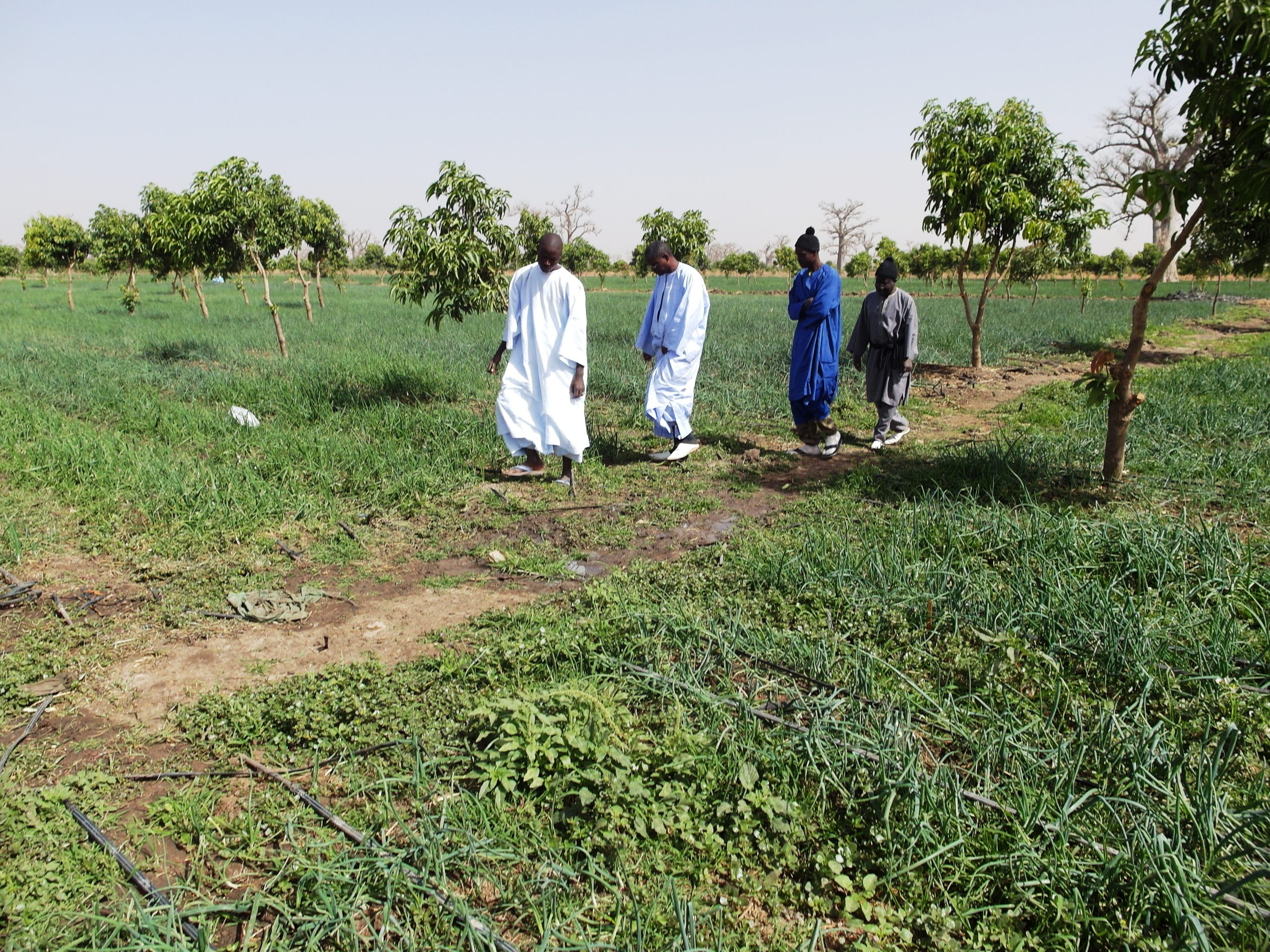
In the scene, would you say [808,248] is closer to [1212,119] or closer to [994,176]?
[1212,119]

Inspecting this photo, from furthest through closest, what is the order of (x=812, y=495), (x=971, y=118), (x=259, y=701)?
(x=971, y=118) < (x=812, y=495) < (x=259, y=701)

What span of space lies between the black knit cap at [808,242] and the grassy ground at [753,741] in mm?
1893

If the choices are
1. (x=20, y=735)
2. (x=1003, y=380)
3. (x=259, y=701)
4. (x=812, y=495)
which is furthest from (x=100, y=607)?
(x=1003, y=380)

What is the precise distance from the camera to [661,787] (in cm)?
212

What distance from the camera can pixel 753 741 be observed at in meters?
2.30

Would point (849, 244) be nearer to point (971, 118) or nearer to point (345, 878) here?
point (971, 118)

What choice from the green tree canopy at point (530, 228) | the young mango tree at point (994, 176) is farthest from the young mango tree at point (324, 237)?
the young mango tree at point (994, 176)

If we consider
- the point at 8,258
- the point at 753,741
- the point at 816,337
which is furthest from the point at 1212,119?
the point at 8,258

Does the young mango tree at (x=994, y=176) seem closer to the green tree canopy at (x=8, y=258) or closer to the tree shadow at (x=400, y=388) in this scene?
the tree shadow at (x=400, y=388)

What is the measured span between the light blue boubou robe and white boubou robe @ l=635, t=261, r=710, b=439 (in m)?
0.77

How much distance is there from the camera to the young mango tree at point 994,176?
9.41 m

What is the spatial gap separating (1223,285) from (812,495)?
50.9 m

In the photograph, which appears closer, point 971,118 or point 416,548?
point 416,548

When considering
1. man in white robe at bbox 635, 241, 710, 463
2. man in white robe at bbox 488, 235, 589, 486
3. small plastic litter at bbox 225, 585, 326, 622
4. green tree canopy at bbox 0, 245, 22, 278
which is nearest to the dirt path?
small plastic litter at bbox 225, 585, 326, 622
